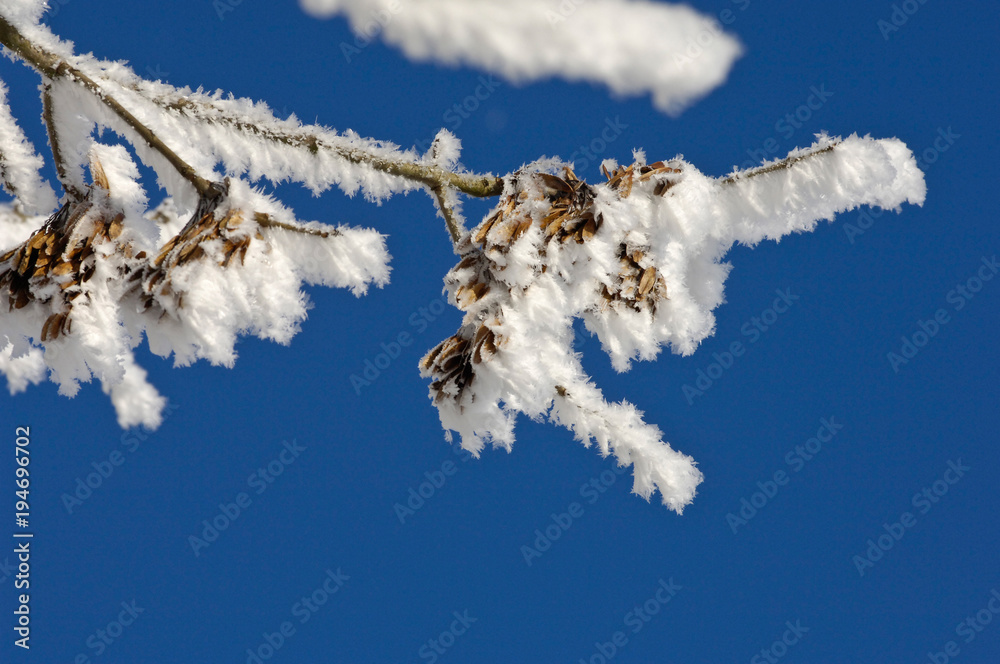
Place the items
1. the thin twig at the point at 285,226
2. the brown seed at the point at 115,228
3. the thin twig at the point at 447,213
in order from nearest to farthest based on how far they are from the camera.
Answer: the thin twig at the point at 285,226
the brown seed at the point at 115,228
the thin twig at the point at 447,213

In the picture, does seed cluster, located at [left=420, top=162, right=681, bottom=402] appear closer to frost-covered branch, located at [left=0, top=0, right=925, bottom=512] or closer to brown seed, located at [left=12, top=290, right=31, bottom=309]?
frost-covered branch, located at [left=0, top=0, right=925, bottom=512]

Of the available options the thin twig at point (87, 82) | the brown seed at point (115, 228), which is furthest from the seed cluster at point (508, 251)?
the brown seed at point (115, 228)

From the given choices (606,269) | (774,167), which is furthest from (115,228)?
(774,167)

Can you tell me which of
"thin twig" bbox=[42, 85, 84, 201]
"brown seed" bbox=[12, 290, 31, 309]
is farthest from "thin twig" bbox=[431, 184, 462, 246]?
"brown seed" bbox=[12, 290, 31, 309]

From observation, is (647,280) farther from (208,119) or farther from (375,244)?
(208,119)

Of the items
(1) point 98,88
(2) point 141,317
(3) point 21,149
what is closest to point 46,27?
(1) point 98,88

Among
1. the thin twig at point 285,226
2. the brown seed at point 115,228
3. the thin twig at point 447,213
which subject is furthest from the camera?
the thin twig at point 447,213

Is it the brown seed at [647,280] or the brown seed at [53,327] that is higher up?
the brown seed at [647,280]

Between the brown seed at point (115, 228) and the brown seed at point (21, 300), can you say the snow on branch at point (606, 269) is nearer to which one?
the brown seed at point (115, 228)

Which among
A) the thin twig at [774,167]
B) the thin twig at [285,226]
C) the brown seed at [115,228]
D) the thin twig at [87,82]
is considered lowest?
the brown seed at [115,228]
